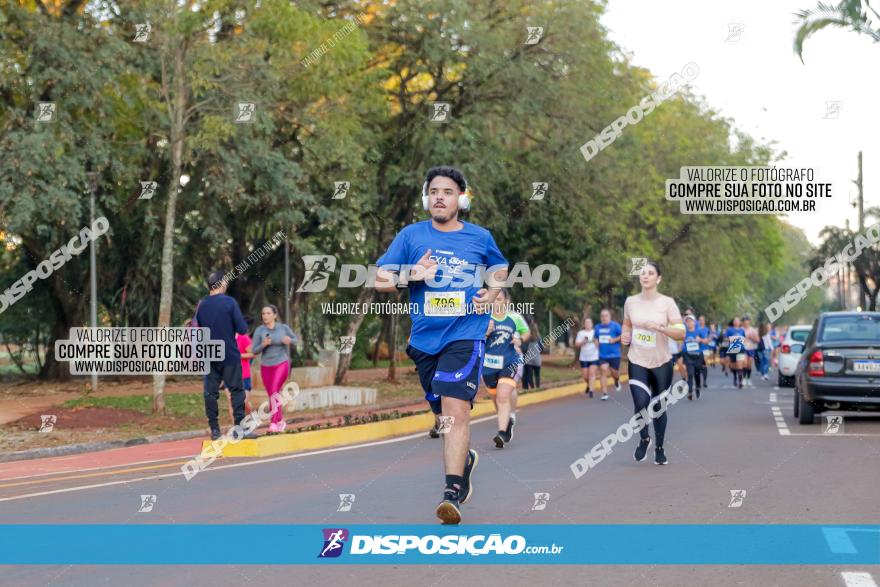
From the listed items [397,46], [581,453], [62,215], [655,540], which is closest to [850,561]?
[655,540]

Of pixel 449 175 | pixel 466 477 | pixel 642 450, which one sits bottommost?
pixel 642 450

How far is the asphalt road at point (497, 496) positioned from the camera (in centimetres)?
645

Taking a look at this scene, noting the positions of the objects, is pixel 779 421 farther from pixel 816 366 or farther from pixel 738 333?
pixel 738 333

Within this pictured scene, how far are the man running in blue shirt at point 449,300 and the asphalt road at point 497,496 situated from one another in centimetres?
72

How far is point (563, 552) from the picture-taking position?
23.1 feet

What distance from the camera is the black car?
16047 mm

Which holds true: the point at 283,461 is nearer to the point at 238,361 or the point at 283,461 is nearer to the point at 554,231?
the point at 238,361

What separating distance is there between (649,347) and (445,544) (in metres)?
5.22

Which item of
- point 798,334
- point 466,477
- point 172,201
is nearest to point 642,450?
point 466,477

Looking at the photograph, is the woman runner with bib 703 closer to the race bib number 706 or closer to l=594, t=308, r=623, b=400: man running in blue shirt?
the race bib number 706

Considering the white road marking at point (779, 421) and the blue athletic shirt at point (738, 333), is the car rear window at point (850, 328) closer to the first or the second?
the white road marking at point (779, 421)

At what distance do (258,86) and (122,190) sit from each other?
7295mm

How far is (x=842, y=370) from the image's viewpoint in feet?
53.1
